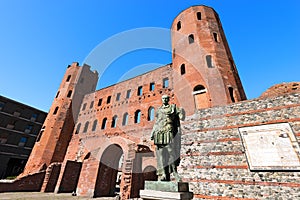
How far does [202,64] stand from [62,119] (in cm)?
1886

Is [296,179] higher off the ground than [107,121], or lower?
lower

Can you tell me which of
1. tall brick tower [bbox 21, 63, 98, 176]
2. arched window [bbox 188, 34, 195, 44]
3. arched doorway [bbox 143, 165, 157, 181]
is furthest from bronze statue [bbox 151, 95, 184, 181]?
tall brick tower [bbox 21, 63, 98, 176]

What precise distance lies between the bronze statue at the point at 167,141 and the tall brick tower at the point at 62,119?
18.6 metres

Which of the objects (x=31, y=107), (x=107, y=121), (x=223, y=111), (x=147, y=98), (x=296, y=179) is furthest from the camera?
(x=31, y=107)

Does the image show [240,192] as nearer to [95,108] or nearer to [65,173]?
[65,173]

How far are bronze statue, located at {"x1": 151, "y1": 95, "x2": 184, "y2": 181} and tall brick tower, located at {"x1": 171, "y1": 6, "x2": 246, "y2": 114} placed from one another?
7088 millimetres

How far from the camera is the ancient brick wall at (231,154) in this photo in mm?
6742

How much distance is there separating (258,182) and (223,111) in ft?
12.8

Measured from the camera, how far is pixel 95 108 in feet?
69.2

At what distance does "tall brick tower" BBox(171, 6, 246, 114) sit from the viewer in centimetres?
1117

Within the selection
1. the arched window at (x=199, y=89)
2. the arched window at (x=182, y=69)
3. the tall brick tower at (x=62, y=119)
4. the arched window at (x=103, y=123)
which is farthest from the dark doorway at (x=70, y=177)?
the arched window at (x=182, y=69)

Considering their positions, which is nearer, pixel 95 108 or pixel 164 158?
pixel 164 158

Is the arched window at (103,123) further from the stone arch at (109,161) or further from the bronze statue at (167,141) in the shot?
the bronze statue at (167,141)

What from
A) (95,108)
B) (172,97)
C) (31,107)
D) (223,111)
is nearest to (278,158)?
(223,111)
